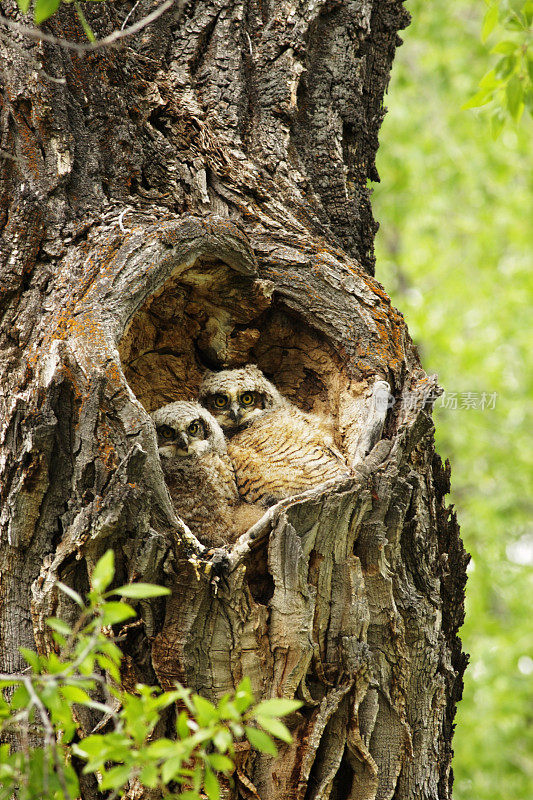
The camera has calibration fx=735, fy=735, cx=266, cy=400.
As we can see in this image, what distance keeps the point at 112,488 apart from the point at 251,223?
1.15 metres

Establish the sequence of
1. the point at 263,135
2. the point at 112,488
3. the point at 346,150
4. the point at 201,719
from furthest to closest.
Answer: the point at 346,150 < the point at 263,135 < the point at 112,488 < the point at 201,719

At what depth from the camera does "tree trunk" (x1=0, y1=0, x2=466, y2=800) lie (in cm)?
180

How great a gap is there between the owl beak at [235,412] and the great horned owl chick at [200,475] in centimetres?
12

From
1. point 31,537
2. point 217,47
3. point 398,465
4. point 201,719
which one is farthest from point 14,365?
point 217,47

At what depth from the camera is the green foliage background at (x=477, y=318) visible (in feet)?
21.3

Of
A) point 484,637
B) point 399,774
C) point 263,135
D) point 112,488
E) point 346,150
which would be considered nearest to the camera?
point 112,488

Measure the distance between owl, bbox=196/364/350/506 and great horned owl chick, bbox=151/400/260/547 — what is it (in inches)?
2.5

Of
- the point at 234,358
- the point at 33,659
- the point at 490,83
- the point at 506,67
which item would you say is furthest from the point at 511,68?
the point at 33,659

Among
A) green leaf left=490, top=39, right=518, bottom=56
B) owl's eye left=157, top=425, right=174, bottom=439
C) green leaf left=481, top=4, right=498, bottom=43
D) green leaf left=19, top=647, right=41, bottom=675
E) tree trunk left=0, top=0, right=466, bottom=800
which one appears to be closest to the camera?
green leaf left=19, top=647, right=41, bottom=675

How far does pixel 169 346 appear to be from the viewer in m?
2.73

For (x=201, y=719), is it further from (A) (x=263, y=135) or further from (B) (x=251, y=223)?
(A) (x=263, y=135)

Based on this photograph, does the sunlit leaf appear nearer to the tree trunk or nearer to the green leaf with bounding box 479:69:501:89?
the green leaf with bounding box 479:69:501:89

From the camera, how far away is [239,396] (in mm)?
2918

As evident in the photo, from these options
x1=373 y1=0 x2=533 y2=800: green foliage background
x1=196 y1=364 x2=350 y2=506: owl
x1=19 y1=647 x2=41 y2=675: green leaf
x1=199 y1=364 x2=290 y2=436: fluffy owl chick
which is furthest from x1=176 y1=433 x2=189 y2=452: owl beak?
x1=373 y1=0 x2=533 y2=800: green foliage background
